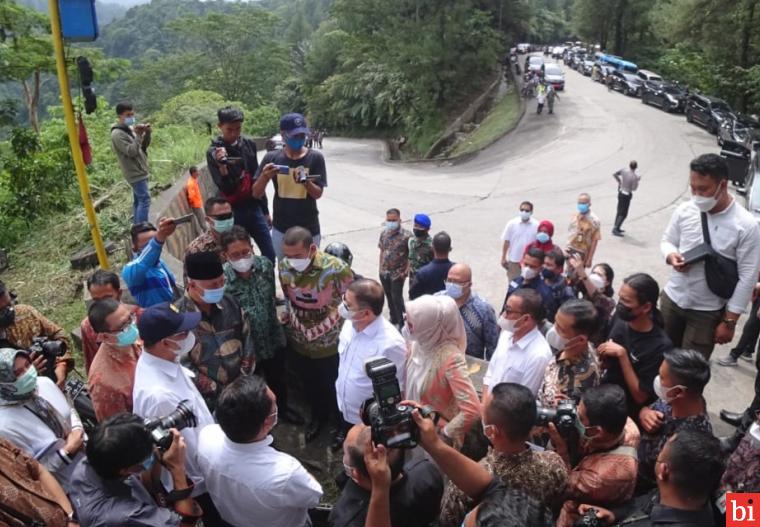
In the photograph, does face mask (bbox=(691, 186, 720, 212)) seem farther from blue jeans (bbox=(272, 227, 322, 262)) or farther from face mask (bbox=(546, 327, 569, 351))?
blue jeans (bbox=(272, 227, 322, 262))

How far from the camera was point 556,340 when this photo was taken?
3475mm

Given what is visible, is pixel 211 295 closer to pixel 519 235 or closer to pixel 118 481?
pixel 118 481

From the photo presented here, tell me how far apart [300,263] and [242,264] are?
1.39 feet

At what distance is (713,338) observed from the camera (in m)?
4.12

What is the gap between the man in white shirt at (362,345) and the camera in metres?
3.47

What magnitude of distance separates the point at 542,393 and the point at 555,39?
69.6 m

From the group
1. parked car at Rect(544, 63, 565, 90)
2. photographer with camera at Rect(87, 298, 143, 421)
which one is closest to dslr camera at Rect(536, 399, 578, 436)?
photographer with camera at Rect(87, 298, 143, 421)

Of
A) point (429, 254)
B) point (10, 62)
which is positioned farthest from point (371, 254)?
point (10, 62)

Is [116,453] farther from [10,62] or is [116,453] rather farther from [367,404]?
[10,62]

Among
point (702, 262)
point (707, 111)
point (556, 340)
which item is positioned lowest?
point (556, 340)

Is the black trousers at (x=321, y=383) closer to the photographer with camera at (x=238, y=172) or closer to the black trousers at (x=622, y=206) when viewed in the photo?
the photographer with camera at (x=238, y=172)

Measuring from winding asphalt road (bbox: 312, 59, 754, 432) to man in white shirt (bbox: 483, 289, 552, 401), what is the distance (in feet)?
8.65

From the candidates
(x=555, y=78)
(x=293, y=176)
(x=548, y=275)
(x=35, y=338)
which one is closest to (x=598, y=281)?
(x=548, y=275)

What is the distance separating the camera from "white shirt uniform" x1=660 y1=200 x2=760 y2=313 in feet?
12.6
